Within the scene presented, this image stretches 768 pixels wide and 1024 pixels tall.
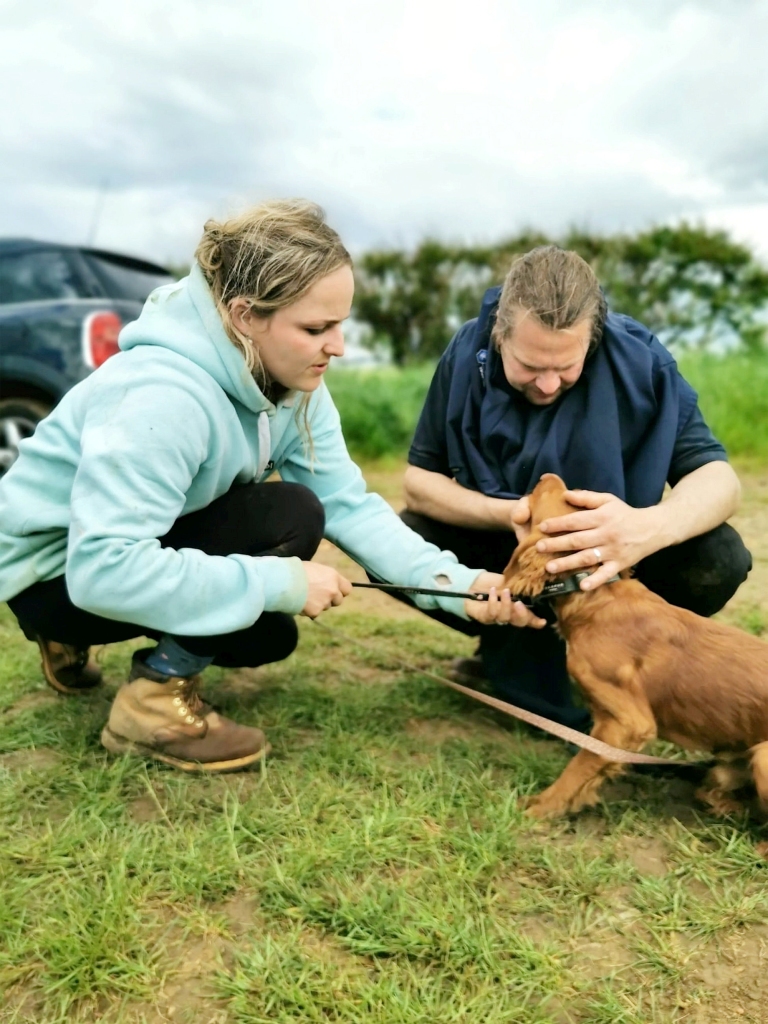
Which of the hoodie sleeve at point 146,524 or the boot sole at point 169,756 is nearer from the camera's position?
the hoodie sleeve at point 146,524

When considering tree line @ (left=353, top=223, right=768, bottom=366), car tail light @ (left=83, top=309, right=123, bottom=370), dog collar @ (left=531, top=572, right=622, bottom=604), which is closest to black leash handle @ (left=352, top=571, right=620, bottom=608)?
dog collar @ (left=531, top=572, right=622, bottom=604)

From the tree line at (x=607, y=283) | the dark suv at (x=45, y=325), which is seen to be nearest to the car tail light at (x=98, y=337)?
the dark suv at (x=45, y=325)

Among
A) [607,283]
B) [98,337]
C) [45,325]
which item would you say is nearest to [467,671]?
[98,337]

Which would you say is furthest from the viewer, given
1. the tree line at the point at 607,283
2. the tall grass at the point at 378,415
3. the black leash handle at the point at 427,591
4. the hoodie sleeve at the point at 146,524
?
the tree line at the point at 607,283

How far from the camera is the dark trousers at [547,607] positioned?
3.19 m

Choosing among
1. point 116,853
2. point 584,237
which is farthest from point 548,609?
point 584,237

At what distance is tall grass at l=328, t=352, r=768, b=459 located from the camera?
31.0 ft

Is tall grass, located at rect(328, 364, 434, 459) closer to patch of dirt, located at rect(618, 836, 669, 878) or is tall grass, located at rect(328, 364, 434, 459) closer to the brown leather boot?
the brown leather boot

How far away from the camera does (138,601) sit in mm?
2449

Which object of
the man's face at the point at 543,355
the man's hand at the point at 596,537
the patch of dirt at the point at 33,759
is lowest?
the patch of dirt at the point at 33,759

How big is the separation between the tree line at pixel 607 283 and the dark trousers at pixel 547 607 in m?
13.4

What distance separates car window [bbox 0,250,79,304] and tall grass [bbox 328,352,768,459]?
3585 mm

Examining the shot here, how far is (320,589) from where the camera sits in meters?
2.72

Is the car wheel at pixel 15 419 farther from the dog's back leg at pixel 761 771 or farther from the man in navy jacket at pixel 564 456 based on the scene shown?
the dog's back leg at pixel 761 771
